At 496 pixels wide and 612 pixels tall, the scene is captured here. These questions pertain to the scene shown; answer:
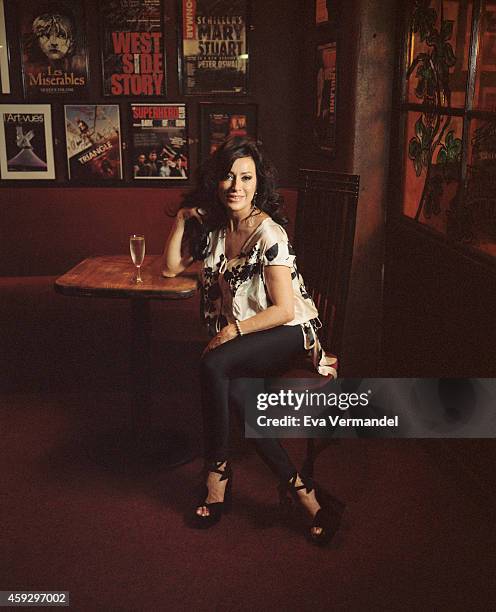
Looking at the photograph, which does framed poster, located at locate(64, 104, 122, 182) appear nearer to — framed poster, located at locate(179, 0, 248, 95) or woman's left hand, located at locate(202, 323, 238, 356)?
framed poster, located at locate(179, 0, 248, 95)

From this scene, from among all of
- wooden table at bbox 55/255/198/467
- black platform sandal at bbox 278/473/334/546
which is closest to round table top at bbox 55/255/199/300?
wooden table at bbox 55/255/198/467

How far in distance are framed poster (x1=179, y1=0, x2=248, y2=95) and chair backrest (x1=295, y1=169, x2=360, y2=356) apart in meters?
1.34

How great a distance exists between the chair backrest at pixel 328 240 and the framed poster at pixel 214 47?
1.34 metres

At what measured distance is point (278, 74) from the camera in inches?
170

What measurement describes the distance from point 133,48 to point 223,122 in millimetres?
664

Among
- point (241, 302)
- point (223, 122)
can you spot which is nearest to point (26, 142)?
point (223, 122)

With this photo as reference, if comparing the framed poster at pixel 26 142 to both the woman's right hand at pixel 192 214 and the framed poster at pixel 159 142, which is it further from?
the woman's right hand at pixel 192 214

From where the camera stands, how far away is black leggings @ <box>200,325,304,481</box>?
2.54 metres

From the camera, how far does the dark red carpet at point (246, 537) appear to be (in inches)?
89.9

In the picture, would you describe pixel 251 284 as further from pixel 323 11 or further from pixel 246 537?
pixel 323 11

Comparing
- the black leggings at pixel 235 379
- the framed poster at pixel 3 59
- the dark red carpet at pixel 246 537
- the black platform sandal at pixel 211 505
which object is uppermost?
the framed poster at pixel 3 59

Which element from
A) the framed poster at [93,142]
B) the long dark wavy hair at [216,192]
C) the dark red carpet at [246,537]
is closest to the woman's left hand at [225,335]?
the long dark wavy hair at [216,192]

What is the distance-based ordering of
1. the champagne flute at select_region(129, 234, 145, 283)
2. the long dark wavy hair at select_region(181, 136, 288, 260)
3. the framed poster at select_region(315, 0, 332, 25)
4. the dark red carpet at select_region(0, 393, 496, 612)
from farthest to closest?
the framed poster at select_region(315, 0, 332, 25)
the champagne flute at select_region(129, 234, 145, 283)
the long dark wavy hair at select_region(181, 136, 288, 260)
the dark red carpet at select_region(0, 393, 496, 612)

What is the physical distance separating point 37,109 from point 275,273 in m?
2.46
